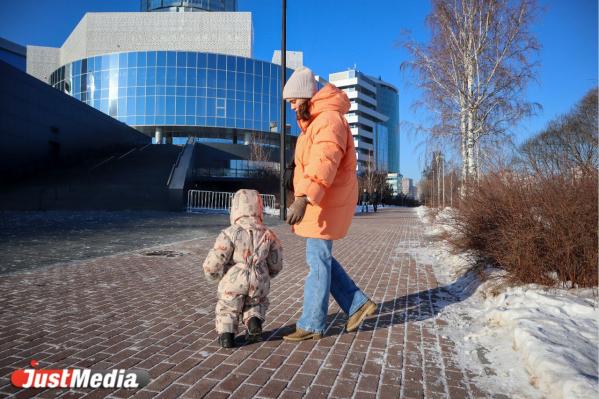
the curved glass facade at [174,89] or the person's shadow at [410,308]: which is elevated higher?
the curved glass facade at [174,89]

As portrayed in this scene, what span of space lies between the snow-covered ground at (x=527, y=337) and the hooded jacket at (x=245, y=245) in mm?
1521

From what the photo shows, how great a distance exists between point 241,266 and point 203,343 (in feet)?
2.21

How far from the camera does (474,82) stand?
1379cm

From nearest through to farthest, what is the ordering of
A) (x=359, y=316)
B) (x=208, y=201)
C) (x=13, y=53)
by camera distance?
(x=359, y=316) < (x=208, y=201) < (x=13, y=53)

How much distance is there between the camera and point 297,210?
2.61m

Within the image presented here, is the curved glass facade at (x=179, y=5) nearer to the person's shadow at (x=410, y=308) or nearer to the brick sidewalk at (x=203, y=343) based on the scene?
the brick sidewalk at (x=203, y=343)

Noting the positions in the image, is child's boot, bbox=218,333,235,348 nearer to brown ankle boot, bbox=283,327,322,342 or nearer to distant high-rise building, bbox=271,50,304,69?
brown ankle boot, bbox=283,327,322,342

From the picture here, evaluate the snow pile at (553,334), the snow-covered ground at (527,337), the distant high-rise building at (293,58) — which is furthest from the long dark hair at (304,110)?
the distant high-rise building at (293,58)

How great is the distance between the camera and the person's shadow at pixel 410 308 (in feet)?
10.7

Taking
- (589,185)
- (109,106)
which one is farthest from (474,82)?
(109,106)

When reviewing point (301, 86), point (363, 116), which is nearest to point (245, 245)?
point (301, 86)

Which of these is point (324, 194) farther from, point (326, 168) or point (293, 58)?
point (293, 58)

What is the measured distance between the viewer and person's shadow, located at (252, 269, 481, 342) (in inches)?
129

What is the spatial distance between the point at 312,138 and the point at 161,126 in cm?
5294
